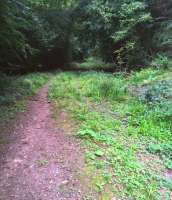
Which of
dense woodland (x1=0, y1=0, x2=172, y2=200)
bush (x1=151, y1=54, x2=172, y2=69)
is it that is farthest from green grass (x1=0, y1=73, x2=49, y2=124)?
bush (x1=151, y1=54, x2=172, y2=69)

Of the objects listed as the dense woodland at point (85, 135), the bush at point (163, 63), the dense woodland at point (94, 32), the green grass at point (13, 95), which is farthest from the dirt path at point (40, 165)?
the bush at point (163, 63)

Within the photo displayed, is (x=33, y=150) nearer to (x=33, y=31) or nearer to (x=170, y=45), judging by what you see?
(x=170, y=45)

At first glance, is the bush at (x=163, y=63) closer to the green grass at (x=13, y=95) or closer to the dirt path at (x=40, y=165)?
the green grass at (x=13, y=95)

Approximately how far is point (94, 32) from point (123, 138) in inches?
517

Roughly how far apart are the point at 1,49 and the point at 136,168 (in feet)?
20.8

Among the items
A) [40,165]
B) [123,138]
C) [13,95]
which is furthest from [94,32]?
[40,165]

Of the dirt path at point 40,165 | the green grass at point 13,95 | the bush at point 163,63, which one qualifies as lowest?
the dirt path at point 40,165

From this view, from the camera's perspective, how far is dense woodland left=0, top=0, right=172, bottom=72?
13342 mm

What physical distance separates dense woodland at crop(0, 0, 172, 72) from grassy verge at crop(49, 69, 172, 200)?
3319 mm

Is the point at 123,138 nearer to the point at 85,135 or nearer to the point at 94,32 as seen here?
the point at 85,135

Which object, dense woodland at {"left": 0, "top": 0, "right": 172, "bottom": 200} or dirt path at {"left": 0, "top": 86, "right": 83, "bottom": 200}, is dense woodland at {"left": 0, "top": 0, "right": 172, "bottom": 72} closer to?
dense woodland at {"left": 0, "top": 0, "right": 172, "bottom": 200}

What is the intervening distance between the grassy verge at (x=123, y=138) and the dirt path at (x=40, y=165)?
26cm

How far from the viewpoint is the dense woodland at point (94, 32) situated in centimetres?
1334

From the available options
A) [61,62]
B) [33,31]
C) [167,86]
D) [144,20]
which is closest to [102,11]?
[144,20]
